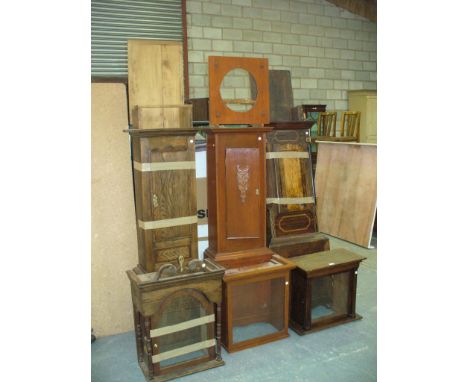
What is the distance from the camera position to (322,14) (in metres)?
6.89

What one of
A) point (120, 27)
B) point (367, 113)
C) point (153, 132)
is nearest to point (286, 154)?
point (153, 132)

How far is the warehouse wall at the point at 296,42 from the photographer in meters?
5.93

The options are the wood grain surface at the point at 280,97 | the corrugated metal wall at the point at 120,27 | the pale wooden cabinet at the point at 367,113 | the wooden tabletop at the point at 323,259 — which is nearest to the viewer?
the wooden tabletop at the point at 323,259

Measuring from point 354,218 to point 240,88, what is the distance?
103 inches

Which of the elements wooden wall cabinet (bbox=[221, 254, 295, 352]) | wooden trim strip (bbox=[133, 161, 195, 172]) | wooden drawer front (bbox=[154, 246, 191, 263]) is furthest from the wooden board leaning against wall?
wooden wall cabinet (bbox=[221, 254, 295, 352])

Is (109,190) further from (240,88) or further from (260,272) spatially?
(240,88)

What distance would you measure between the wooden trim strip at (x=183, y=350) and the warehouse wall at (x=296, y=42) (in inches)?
162

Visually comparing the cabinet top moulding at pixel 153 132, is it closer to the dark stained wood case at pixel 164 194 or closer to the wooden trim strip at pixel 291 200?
the dark stained wood case at pixel 164 194

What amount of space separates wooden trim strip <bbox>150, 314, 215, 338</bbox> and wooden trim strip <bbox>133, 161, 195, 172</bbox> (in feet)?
2.67

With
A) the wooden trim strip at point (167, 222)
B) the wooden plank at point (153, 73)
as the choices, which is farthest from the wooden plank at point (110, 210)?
the wooden trim strip at point (167, 222)

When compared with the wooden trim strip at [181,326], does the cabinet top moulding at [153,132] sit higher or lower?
higher

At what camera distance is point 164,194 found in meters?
2.34

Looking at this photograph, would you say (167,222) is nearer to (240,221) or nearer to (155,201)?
(155,201)
